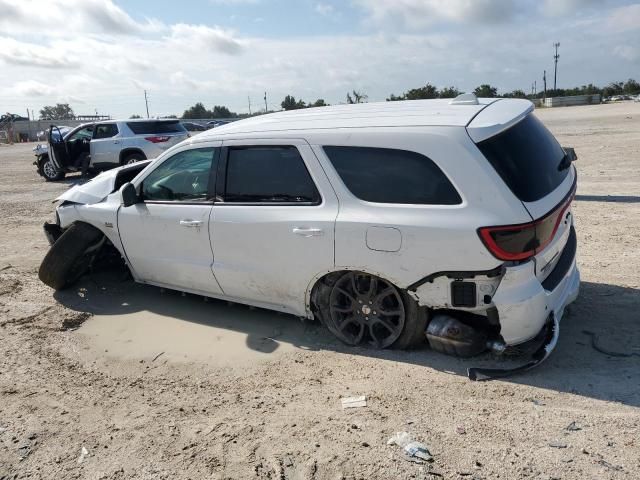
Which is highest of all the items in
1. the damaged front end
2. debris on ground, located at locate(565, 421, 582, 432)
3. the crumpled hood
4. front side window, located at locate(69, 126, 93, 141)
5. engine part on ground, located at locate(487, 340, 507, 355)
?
front side window, located at locate(69, 126, 93, 141)

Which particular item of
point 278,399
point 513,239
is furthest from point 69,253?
point 513,239

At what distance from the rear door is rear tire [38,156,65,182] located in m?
15.5

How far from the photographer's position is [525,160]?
11.5 feet

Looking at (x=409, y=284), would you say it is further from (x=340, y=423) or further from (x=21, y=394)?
(x=21, y=394)

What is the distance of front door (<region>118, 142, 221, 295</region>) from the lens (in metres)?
4.50

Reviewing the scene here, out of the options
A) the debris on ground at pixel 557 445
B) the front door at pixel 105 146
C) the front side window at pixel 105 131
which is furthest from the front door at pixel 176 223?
the front side window at pixel 105 131

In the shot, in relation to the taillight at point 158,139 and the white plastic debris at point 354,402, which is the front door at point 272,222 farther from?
the taillight at point 158,139

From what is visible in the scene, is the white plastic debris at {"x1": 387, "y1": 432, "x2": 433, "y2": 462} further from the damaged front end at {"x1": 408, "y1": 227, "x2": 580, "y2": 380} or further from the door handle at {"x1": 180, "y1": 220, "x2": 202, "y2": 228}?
the door handle at {"x1": 180, "y1": 220, "x2": 202, "y2": 228}

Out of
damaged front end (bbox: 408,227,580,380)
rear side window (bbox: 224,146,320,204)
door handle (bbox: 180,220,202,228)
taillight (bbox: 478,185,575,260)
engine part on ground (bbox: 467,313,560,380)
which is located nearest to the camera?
taillight (bbox: 478,185,575,260)

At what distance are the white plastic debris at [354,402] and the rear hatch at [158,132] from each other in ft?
41.2

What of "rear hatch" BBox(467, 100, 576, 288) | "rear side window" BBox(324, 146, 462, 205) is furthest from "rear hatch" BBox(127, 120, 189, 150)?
"rear hatch" BBox(467, 100, 576, 288)

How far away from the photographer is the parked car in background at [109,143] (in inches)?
587

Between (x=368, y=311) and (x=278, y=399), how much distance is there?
0.92 m

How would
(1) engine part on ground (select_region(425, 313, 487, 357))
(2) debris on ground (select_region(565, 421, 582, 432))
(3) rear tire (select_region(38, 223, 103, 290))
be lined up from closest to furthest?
1. (2) debris on ground (select_region(565, 421, 582, 432))
2. (1) engine part on ground (select_region(425, 313, 487, 357))
3. (3) rear tire (select_region(38, 223, 103, 290))
